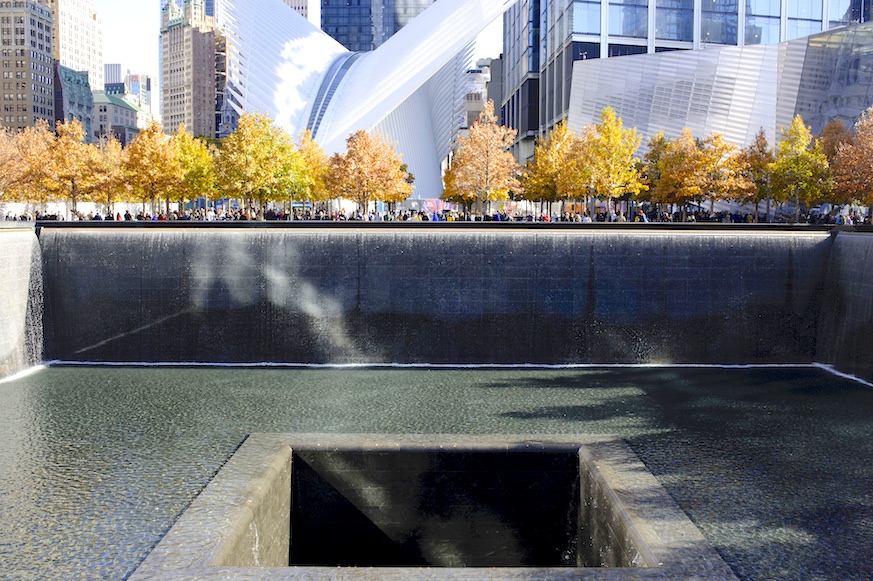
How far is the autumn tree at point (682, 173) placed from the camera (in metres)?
37.3

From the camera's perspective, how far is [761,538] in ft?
32.7

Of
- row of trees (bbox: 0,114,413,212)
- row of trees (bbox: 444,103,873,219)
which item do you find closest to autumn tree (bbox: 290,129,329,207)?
row of trees (bbox: 0,114,413,212)

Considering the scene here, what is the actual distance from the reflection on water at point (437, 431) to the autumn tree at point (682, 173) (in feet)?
62.7

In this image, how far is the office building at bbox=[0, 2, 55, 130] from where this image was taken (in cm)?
12825

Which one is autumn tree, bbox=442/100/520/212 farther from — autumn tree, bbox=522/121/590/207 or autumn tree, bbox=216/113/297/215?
autumn tree, bbox=216/113/297/215

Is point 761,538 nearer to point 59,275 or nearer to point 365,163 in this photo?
point 59,275

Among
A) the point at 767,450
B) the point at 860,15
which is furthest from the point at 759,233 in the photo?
the point at 860,15

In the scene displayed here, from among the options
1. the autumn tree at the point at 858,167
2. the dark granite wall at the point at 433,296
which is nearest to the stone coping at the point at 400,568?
the dark granite wall at the point at 433,296

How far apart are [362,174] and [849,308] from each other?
91.6 ft

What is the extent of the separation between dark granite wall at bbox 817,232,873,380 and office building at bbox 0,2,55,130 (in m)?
129

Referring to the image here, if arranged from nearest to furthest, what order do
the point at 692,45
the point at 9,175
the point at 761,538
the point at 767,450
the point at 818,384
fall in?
the point at 761,538, the point at 767,450, the point at 818,384, the point at 9,175, the point at 692,45

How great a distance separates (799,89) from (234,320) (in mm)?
33964

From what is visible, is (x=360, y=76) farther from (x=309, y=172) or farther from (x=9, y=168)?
(x=9, y=168)

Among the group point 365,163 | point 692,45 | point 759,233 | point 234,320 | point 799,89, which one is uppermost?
point 692,45
